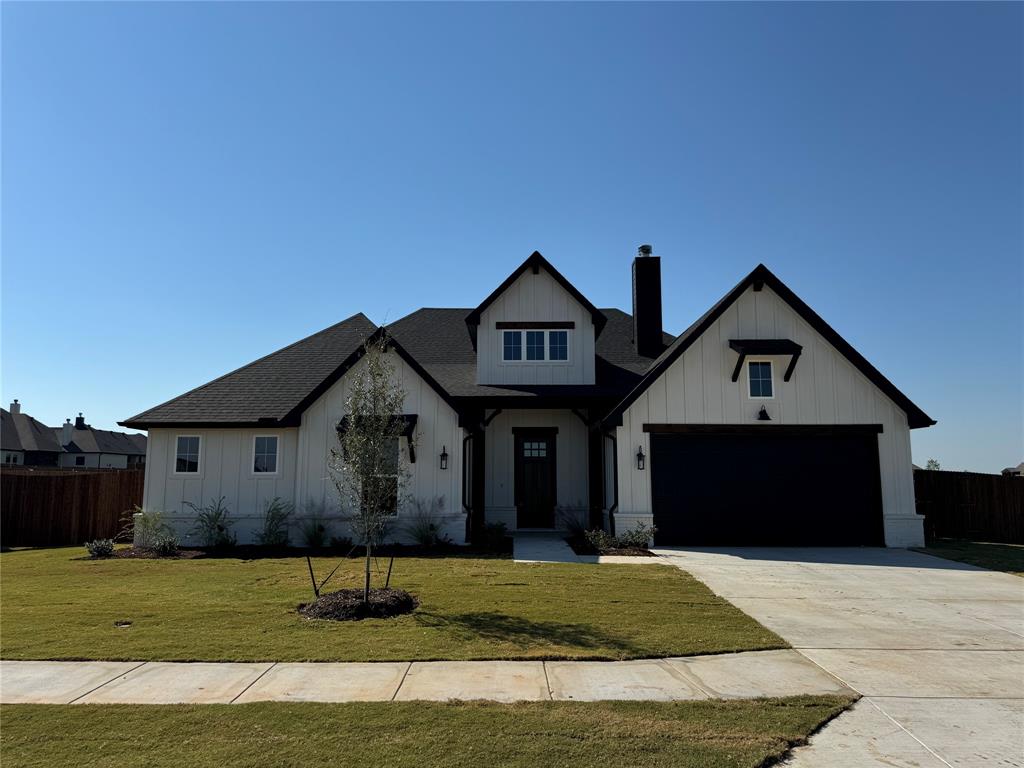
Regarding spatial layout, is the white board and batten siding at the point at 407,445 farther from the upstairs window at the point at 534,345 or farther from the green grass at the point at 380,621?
the upstairs window at the point at 534,345

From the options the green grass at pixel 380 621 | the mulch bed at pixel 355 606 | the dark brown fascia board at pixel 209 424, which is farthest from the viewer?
the dark brown fascia board at pixel 209 424

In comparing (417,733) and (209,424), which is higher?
(209,424)

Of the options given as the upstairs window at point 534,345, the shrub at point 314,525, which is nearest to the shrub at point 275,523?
the shrub at point 314,525

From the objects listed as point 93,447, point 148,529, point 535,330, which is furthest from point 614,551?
point 93,447

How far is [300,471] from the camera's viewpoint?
16.3 metres

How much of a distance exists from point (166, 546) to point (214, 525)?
1267mm

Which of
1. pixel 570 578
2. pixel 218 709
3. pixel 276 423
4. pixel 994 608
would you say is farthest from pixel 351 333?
pixel 994 608

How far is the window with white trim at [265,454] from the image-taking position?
1659 centimetres

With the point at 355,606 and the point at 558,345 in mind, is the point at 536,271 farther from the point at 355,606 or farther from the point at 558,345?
the point at 355,606

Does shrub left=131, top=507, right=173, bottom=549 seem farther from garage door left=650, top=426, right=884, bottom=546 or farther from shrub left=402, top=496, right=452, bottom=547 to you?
garage door left=650, top=426, right=884, bottom=546

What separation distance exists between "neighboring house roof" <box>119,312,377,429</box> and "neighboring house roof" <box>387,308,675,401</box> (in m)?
2.23

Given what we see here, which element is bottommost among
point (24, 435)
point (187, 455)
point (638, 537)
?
point (638, 537)

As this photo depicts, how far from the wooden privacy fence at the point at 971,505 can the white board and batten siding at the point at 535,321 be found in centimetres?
978

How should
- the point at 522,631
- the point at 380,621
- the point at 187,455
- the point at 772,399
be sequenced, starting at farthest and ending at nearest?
the point at 187,455 → the point at 772,399 → the point at 380,621 → the point at 522,631
